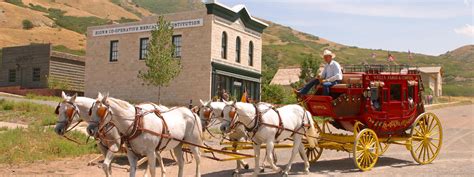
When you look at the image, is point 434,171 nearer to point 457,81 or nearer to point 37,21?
point 37,21

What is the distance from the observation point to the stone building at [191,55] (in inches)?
1232

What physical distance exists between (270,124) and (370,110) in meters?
3.31

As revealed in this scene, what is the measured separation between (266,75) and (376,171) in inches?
1288

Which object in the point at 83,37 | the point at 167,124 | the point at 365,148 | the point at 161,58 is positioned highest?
the point at 83,37

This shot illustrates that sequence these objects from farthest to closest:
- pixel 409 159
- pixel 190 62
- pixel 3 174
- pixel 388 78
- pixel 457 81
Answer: pixel 457 81, pixel 190 62, pixel 409 159, pixel 388 78, pixel 3 174

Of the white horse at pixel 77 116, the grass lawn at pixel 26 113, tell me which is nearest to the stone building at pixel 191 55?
the grass lawn at pixel 26 113

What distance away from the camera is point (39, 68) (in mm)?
43062

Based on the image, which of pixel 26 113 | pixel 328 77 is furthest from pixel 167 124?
pixel 26 113

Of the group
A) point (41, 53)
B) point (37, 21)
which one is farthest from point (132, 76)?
point (37, 21)

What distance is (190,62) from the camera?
31938 mm

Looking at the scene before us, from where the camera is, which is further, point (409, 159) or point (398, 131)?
point (409, 159)

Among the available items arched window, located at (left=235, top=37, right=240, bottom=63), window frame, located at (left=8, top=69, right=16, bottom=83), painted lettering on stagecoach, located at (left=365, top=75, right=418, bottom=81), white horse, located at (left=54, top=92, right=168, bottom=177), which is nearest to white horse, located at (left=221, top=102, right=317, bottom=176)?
painted lettering on stagecoach, located at (left=365, top=75, right=418, bottom=81)

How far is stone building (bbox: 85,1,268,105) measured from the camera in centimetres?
3128

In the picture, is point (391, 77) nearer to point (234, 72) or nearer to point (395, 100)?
point (395, 100)
